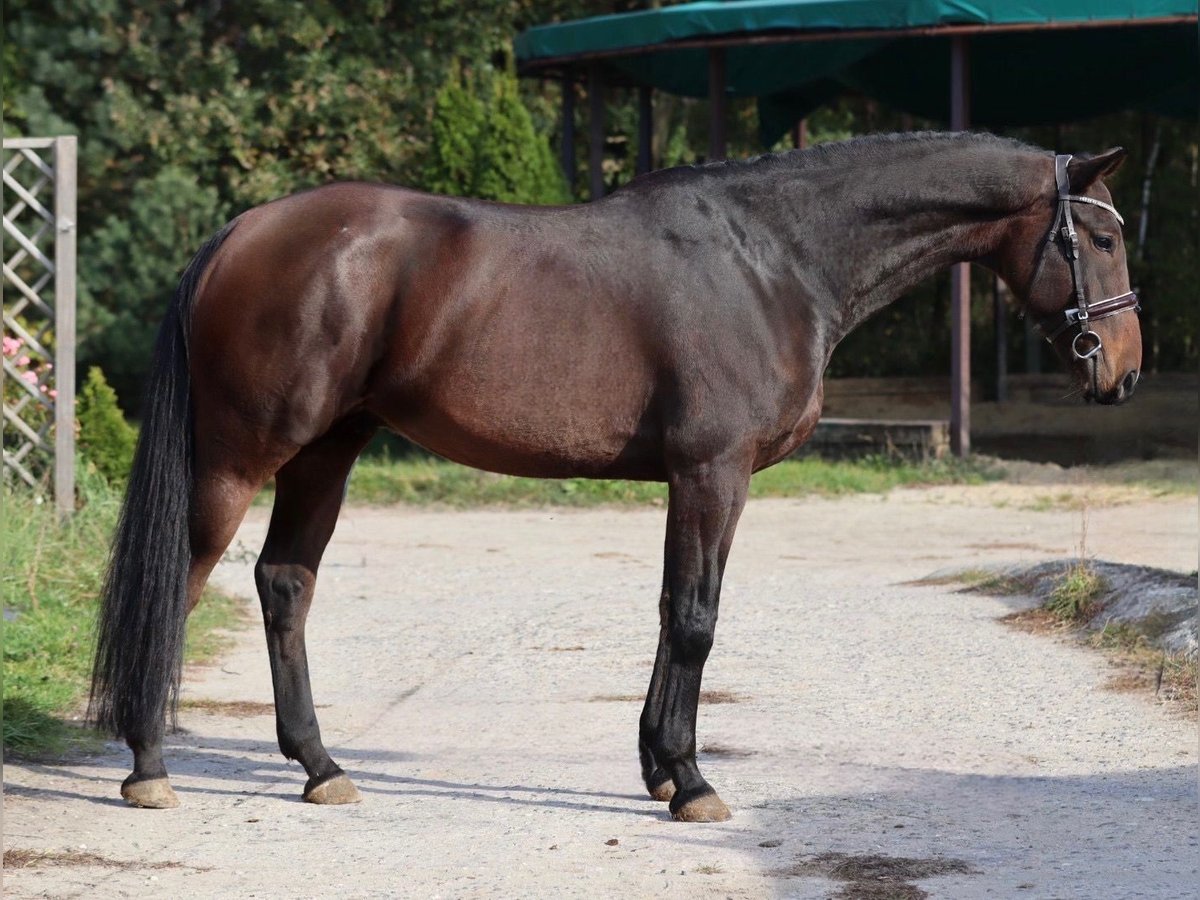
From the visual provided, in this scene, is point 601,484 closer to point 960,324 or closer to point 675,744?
point 960,324

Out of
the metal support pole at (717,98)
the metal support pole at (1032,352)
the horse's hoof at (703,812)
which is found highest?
the metal support pole at (717,98)

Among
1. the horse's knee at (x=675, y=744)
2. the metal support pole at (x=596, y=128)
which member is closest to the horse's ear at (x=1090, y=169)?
the horse's knee at (x=675, y=744)

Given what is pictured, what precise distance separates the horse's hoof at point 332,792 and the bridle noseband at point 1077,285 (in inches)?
91.3

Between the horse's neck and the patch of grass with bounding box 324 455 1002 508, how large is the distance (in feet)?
22.2

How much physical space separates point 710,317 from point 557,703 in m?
1.96

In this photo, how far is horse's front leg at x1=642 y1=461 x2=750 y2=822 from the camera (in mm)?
4398

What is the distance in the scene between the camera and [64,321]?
8438 millimetres

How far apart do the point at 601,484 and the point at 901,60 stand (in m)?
5.71

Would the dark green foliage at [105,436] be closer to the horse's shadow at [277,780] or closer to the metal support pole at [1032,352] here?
the horse's shadow at [277,780]

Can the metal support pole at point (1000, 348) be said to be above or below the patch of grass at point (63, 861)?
below

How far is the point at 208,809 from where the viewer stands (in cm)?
457

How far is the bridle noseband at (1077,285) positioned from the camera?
14.7 ft

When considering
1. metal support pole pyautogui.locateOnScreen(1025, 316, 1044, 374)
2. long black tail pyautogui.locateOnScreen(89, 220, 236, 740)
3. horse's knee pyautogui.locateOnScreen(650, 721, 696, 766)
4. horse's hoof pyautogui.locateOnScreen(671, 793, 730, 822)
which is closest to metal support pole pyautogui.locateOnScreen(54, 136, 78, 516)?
long black tail pyautogui.locateOnScreen(89, 220, 236, 740)

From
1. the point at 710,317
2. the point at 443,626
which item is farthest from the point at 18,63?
the point at 710,317
